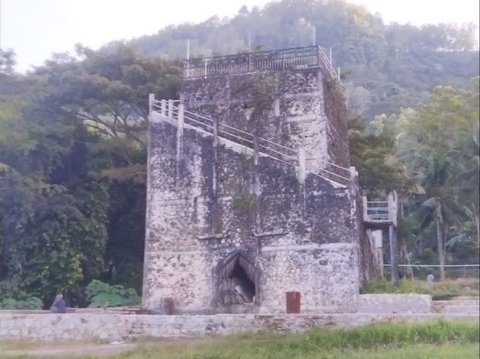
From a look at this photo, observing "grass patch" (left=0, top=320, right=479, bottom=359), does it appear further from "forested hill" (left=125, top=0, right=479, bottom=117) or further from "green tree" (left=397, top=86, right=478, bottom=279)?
"forested hill" (left=125, top=0, right=479, bottom=117)

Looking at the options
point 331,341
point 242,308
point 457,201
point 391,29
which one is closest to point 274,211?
point 242,308

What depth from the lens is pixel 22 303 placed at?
1073 centimetres

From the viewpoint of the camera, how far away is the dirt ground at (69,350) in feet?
21.8

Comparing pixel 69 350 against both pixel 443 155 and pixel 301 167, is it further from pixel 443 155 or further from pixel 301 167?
pixel 301 167

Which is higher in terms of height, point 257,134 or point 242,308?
point 257,134

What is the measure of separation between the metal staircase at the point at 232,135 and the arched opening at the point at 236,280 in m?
1.65

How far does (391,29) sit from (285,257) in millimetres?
6238

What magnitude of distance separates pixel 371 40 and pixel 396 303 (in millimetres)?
2815

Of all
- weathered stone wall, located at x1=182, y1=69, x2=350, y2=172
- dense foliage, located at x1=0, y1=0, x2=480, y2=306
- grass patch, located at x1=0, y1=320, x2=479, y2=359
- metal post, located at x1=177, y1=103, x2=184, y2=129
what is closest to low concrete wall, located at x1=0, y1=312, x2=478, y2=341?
grass patch, located at x1=0, y1=320, x2=479, y2=359

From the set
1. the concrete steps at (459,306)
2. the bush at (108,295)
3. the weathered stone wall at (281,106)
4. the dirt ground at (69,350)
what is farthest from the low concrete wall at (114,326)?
the weathered stone wall at (281,106)

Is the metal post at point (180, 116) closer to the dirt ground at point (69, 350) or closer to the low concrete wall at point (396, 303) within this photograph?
the low concrete wall at point (396, 303)

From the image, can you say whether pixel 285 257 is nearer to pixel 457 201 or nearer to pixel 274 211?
pixel 274 211

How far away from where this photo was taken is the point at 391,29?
4629 mm

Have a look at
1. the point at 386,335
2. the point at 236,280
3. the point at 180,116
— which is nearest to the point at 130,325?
the point at 386,335
